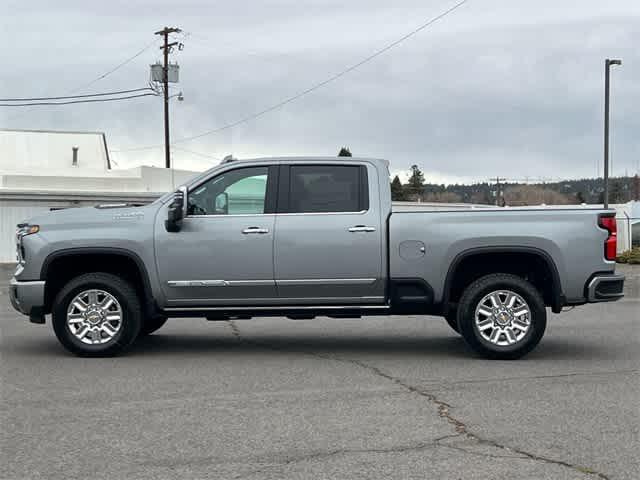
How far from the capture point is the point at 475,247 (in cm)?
1001

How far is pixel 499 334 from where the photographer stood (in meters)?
9.99

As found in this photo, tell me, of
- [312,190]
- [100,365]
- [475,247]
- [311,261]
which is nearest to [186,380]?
[100,365]

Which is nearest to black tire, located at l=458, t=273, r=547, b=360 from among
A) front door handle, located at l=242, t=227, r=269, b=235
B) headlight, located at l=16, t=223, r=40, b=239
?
front door handle, located at l=242, t=227, r=269, b=235

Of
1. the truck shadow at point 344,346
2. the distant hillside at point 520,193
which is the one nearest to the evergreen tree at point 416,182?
the distant hillside at point 520,193

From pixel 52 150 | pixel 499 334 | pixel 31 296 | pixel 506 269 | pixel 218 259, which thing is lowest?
pixel 499 334

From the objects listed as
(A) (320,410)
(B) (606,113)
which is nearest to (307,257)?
(A) (320,410)

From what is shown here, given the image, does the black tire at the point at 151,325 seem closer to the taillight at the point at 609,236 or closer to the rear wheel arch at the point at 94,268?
the rear wheel arch at the point at 94,268

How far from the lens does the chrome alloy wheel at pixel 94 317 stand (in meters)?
10.2

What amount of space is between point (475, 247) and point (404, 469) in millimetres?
4713

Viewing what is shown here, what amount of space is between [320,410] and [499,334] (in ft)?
10.7

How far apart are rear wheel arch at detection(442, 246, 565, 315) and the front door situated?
1.97m

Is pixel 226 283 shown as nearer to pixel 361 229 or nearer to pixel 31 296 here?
pixel 361 229

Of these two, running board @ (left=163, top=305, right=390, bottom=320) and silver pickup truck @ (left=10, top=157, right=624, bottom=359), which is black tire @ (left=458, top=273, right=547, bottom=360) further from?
running board @ (left=163, top=305, right=390, bottom=320)

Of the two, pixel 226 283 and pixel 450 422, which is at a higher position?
pixel 226 283
